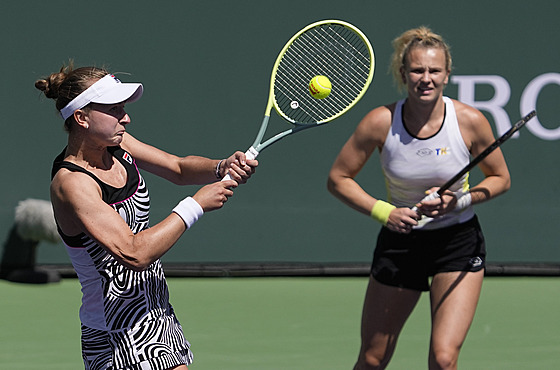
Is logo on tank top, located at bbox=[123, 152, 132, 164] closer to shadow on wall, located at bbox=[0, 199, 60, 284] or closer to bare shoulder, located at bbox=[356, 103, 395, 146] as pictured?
bare shoulder, located at bbox=[356, 103, 395, 146]

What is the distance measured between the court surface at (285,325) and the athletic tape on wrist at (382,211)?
1316mm

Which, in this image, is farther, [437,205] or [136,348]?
[437,205]

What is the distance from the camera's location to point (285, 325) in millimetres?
5840

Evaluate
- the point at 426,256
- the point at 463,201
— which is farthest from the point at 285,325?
the point at 463,201

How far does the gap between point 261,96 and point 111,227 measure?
170 inches

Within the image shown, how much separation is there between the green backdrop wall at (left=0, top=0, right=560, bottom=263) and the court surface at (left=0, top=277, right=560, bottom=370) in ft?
1.28

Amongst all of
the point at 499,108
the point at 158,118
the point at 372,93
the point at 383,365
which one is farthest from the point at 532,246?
the point at 383,365

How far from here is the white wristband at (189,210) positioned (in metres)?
3.03

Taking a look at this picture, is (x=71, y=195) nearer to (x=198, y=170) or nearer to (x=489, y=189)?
(x=198, y=170)

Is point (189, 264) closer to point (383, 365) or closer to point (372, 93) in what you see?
point (372, 93)

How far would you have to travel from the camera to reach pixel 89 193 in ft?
9.73

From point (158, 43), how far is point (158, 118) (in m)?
0.55

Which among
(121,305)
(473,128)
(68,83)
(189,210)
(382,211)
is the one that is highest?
(68,83)

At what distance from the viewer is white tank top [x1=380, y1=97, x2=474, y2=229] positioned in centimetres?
381
